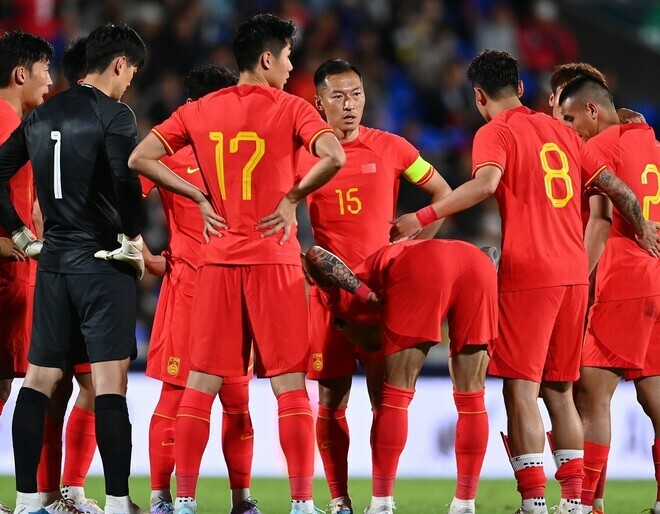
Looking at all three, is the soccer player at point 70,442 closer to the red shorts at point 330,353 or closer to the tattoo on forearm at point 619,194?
the red shorts at point 330,353

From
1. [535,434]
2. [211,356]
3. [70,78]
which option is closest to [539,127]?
[535,434]

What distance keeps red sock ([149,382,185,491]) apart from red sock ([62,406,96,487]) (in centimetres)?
38

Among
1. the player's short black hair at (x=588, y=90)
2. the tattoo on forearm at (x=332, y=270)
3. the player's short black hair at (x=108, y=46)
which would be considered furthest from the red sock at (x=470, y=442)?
the player's short black hair at (x=108, y=46)

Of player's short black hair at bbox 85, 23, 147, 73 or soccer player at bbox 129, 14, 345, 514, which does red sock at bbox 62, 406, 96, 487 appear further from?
player's short black hair at bbox 85, 23, 147, 73

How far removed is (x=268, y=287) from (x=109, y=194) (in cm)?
105

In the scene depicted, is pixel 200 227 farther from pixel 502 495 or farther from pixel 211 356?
pixel 502 495

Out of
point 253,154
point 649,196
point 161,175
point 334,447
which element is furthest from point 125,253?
point 649,196

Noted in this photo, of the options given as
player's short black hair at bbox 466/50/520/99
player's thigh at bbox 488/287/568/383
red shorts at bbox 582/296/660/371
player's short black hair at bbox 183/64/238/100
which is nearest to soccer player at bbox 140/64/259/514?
player's short black hair at bbox 183/64/238/100

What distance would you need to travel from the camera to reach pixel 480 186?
5.93 m

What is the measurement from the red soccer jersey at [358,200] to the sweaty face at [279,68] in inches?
31.3

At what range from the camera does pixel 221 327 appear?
5.70 meters

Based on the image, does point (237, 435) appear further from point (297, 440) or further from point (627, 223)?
point (627, 223)

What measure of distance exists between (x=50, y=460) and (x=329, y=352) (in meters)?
1.75

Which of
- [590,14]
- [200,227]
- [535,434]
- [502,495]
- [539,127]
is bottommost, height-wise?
[502,495]
